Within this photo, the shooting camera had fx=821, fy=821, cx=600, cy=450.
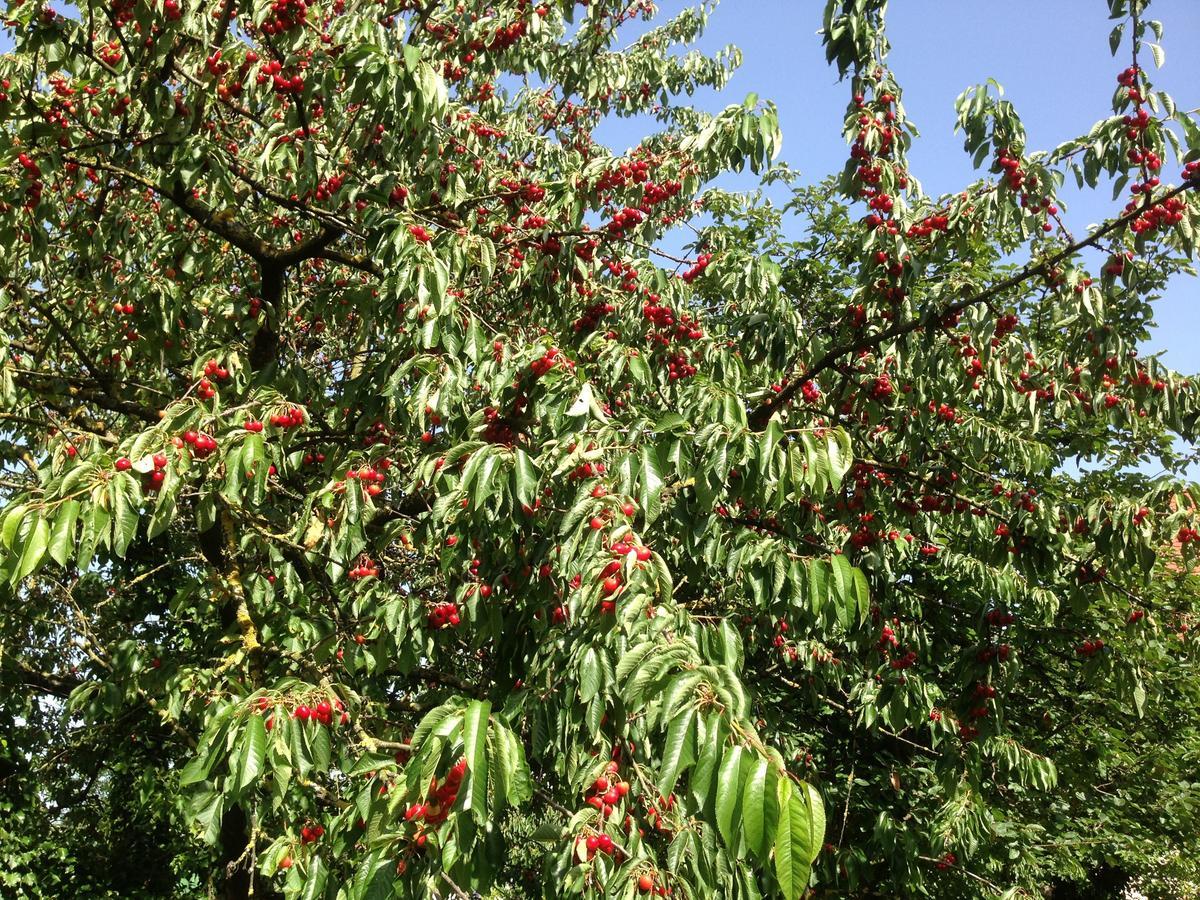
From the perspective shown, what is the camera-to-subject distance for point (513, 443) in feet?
9.45

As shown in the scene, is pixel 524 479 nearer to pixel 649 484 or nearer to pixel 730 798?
pixel 649 484

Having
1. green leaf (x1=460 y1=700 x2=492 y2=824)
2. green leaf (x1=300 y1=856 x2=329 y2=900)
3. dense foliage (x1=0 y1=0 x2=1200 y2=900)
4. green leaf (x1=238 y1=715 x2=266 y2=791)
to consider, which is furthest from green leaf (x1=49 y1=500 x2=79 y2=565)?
green leaf (x1=300 y1=856 x2=329 y2=900)

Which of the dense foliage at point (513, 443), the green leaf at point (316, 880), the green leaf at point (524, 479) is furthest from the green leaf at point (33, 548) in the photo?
the green leaf at point (316, 880)

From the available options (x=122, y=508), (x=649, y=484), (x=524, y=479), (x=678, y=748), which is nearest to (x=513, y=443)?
(x=524, y=479)

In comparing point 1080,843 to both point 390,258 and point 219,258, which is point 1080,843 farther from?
point 219,258

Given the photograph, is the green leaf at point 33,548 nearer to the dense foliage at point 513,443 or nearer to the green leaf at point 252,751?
the dense foliage at point 513,443

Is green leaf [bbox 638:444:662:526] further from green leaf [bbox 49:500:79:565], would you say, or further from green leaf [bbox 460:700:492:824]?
green leaf [bbox 49:500:79:565]

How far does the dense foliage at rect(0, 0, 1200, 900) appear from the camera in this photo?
2.25m

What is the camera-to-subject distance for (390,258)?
314 centimetres

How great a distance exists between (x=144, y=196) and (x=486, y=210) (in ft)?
6.34

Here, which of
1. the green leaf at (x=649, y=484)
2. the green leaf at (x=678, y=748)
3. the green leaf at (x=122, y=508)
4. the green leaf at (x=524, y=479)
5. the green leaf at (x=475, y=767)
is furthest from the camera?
the green leaf at (x=524, y=479)

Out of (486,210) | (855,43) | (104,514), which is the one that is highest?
(855,43)

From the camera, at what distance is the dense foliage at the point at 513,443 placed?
2254 millimetres

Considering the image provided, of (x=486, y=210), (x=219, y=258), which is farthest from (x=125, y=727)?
Result: (x=486, y=210)
